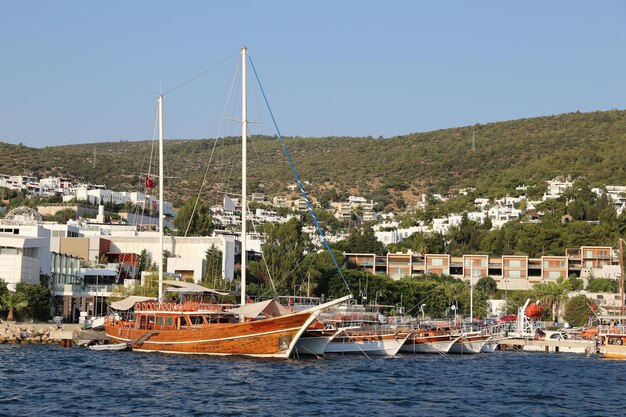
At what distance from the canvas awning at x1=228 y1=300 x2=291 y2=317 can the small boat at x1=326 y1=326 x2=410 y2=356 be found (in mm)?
8527

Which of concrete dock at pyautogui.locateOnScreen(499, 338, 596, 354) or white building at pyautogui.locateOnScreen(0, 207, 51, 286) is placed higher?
white building at pyautogui.locateOnScreen(0, 207, 51, 286)

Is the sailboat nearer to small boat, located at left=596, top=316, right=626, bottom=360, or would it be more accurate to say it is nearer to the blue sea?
the blue sea

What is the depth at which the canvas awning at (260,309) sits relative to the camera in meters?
60.2

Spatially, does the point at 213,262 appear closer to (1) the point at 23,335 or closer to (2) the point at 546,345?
(1) the point at 23,335

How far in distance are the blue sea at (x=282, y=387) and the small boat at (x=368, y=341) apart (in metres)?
3.28

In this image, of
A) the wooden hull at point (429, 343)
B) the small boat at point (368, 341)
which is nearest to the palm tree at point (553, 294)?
the wooden hull at point (429, 343)

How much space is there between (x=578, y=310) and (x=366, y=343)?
195 feet

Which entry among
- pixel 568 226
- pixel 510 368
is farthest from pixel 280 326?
pixel 568 226

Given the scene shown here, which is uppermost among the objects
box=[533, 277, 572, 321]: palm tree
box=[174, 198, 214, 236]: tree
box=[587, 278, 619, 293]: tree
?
box=[174, 198, 214, 236]: tree

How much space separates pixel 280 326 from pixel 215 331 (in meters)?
3.66

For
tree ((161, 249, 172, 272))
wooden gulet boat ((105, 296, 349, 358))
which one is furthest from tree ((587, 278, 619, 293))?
wooden gulet boat ((105, 296, 349, 358))

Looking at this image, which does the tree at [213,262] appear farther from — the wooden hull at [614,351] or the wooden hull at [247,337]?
the wooden hull at [247,337]

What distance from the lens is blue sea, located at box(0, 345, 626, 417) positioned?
1613 inches

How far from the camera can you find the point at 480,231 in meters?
169
